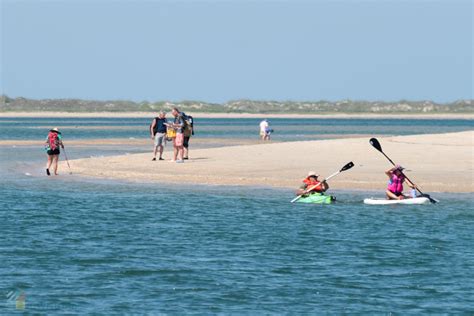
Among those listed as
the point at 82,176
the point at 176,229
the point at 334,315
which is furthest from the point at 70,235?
the point at 82,176

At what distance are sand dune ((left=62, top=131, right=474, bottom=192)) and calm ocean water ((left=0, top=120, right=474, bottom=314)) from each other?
255 cm

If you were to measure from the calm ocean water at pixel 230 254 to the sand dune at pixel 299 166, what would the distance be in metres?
2.55

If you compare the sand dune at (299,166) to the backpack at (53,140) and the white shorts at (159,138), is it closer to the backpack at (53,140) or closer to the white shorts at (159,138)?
the white shorts at (159,138)

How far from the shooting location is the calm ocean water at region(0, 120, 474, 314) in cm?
1562

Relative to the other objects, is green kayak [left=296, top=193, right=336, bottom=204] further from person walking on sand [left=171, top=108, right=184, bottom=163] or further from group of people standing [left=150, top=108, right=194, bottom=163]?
person walking on sand [left=171, top=108, right=184, bottom=163]

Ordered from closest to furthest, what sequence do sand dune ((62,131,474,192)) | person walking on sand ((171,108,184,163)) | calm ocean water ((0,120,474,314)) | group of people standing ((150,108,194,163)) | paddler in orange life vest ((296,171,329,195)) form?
calm ocean water ((0,120,474,314)) → paddler in orange life vest ((296,171,329,195)) → sand dune ((62,131,474,192)) → person walking on sand ((171,108,184,163)) → group of people standing ((150,108,194,163))

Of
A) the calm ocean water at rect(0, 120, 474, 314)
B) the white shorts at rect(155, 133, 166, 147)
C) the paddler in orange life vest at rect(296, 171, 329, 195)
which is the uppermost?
the white shorts at rect(155, 133, 166, 147)

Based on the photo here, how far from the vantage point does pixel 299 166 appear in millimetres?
37250

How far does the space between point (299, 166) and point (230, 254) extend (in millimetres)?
17865

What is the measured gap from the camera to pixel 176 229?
23031mm

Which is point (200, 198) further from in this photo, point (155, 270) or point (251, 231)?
point (155, 270)

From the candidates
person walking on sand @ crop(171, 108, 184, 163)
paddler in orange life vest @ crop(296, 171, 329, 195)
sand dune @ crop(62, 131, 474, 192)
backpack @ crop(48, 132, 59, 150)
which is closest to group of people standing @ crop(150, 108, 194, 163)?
person walking on sand @ crop(171, 108, 184, 163)

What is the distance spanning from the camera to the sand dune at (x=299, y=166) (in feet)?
107

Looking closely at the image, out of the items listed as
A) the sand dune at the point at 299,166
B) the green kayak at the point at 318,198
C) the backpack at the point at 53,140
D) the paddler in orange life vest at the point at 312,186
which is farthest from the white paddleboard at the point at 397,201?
the backpack at the point at 53,140
